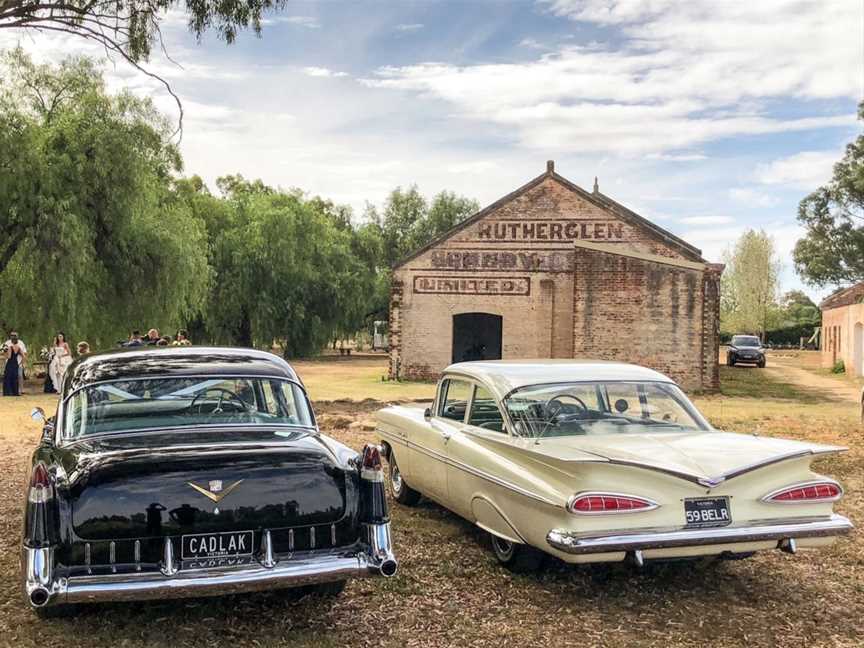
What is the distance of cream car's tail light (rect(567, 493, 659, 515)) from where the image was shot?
16.2 ft

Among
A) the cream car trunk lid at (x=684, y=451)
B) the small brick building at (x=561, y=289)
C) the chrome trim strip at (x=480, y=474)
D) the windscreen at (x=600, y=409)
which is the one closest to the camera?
the cream car trunk lid at (x=684, y=451)

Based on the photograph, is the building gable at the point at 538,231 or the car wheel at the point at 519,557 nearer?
the car wheel at the point at 519,557

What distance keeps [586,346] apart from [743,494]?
18.8m

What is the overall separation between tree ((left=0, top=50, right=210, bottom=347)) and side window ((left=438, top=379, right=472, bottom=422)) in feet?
51.7

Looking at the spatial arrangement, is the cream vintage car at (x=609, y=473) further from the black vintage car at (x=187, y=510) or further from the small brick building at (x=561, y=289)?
the small brick building at (x=561, y=289)

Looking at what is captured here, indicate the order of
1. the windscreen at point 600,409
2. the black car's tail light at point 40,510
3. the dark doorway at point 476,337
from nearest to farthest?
the black car's tail light at point 40,510
the windscreen at point 600,409
the dark doorway at point 476,337

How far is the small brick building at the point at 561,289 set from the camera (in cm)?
2334

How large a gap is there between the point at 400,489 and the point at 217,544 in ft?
12.1

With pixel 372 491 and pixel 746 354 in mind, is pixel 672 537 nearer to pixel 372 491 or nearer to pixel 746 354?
pixel 372 491

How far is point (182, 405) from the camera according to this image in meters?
5.79

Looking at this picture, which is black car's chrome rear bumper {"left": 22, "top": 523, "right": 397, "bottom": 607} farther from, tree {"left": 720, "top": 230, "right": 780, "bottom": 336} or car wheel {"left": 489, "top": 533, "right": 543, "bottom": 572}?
tree {"left": 720, "top": 230, "right": 780, "bottom": 336}

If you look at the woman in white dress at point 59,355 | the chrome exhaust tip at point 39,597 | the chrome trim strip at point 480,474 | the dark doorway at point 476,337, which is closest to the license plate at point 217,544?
the chrome exhaust tip at point 39,597

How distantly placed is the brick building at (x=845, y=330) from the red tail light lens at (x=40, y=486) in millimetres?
32915

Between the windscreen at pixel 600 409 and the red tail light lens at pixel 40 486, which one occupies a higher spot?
the windscreen at pixel 600 409
